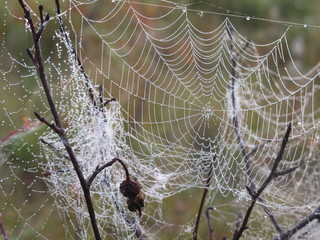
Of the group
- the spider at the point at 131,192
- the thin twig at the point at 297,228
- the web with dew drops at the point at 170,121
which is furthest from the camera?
the web with dew drops at the point at 170,121

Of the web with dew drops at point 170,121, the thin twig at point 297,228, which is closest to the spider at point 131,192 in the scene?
the thin twig at point 297,228

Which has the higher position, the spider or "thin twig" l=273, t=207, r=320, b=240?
the spider

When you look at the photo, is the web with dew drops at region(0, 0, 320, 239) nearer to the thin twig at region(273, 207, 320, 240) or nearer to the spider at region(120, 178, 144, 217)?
→ the thin twig at region(273, 207, 320, 240)

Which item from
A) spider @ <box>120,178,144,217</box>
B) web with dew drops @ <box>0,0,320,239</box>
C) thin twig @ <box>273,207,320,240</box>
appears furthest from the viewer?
web with dew drops @ <box>0,0,320,239</box>

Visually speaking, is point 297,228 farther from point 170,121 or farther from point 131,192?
point 170,121

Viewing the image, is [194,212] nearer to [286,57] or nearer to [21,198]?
[21,198]

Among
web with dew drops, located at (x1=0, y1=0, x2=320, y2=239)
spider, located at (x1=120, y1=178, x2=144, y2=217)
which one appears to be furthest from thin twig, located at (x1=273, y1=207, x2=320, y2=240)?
web with dew drops, located at (x1=0, y1=0, x2=320, y2=239)

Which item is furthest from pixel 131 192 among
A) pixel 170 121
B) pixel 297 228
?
pixel 170 121

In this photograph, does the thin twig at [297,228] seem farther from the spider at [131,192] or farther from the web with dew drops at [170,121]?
the web with dew drops at [170,121]

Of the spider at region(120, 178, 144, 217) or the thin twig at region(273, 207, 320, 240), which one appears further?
the thin twig at region(273, 207, 320, 240)

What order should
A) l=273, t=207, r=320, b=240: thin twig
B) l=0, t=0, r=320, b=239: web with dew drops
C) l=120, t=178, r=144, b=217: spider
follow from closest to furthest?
l=120, t=178, r=144, b=217: spider < l=273, t=207, r=320, b=240: thin twig < l=0, t=0, r=320, b=239: web with dew drops

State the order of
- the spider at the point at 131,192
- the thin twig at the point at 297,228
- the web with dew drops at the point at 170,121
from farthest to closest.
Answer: the web with dew drops at the point at 170,121, the thin twig at the point at 297,228, the spider at the point at 131,192

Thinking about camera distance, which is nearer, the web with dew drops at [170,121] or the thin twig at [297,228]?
the thin twig at [297,228]
